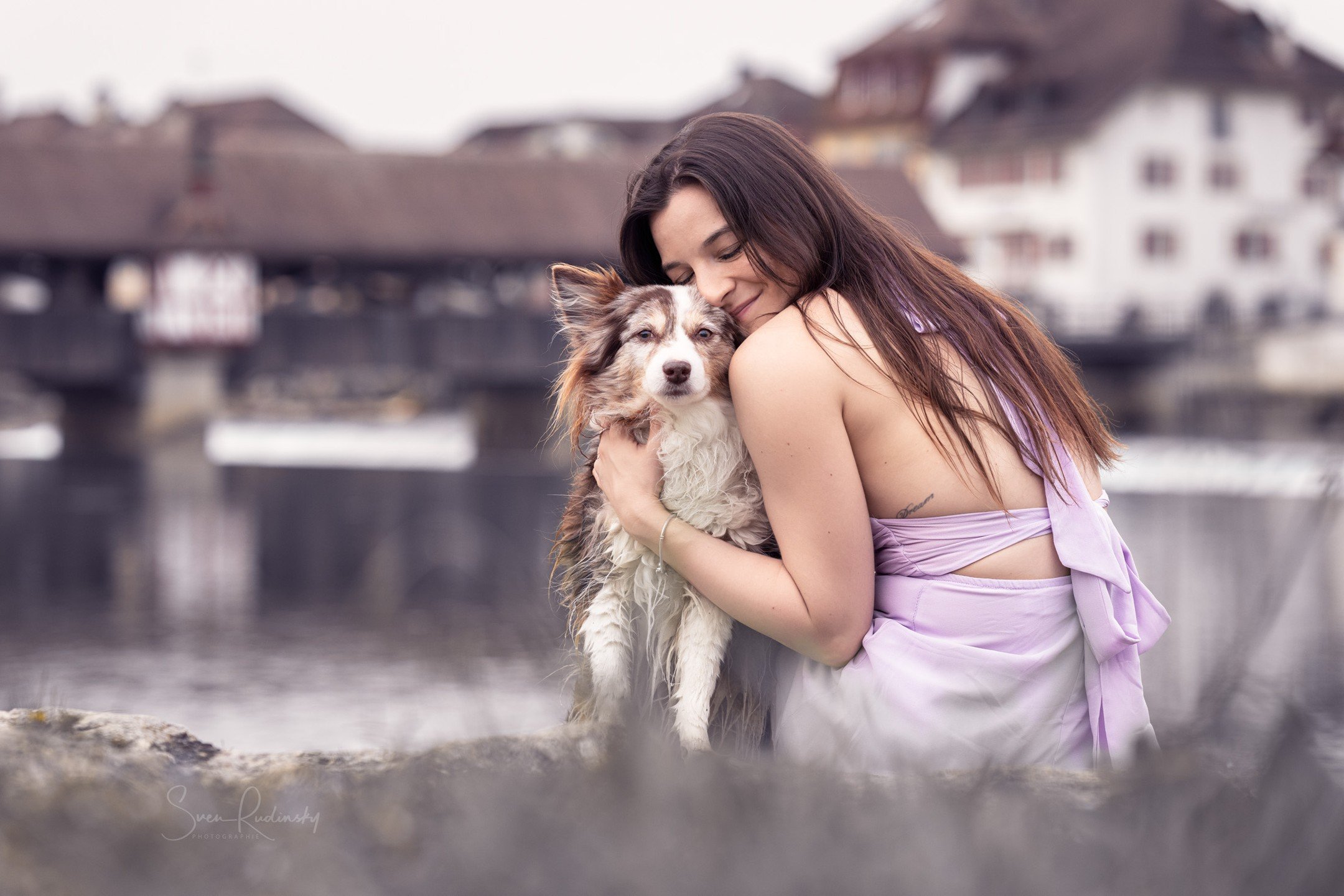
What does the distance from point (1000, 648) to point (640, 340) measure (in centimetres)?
110

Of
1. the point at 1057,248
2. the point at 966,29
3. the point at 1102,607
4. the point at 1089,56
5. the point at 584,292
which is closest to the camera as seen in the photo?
the point at 1102,607

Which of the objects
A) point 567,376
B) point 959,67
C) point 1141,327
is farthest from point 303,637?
point 959,67

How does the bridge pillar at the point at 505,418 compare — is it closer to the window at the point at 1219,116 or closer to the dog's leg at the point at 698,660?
the window at the point at 1219,116

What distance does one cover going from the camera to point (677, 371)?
3.05 m

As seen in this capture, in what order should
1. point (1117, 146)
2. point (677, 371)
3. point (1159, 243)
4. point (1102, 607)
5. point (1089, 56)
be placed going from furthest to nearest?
1. point (1089, 56)
2. point (1159, 243)
3. point (1117, 146)
4. point (677, 371)
5. point (1102, 607)

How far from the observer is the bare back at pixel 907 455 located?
247 centimetres

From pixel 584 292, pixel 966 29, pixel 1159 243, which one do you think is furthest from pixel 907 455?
pixel 1159 243

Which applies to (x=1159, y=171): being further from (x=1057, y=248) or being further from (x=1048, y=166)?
(x=1057, y=248)

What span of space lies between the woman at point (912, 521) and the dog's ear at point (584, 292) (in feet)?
2.09

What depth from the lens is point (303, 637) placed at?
13992 millimetres

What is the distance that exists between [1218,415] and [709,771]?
1252mm

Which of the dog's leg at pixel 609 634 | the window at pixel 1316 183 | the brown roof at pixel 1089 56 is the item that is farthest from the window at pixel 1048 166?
the dog's leg at pixel 609 634

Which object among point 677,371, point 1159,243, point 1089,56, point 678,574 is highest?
point 1089,56

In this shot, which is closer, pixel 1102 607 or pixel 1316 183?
pixel 1102 607
